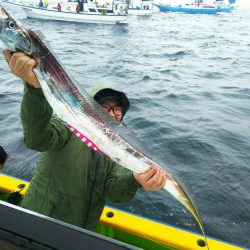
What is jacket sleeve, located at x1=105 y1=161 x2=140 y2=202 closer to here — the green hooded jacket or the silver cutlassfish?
the green hooded jacket

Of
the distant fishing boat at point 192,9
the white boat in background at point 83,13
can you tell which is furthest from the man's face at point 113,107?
the distant fishing boat at point 192,9

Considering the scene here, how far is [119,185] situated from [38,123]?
103 centimetres

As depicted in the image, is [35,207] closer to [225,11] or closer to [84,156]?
[84,156]

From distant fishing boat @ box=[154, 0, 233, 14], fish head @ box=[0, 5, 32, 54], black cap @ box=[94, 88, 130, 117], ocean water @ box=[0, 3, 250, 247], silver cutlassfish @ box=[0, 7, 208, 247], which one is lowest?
distant fishing boat @ box=[154, 0, 233, 14]

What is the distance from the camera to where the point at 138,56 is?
21.1 metres

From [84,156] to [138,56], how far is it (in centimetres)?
1900

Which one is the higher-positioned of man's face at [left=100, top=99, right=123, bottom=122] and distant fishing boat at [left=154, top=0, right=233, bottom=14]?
man's face at [left=100, top=99, right=123, bottom=122]

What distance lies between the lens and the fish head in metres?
1.71

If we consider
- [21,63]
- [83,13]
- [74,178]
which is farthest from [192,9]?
[21,63]

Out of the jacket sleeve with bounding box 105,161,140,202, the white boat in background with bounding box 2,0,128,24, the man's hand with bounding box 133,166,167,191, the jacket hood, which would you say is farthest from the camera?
the white boat in background with bounding box 2,0,128,24

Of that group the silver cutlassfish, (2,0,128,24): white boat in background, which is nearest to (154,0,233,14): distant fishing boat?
(2,0,128,24): white boat in background

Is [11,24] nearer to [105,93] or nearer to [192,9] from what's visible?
[105,93]

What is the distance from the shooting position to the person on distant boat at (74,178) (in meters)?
2.45

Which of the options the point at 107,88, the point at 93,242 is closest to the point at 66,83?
the point at 93,242
